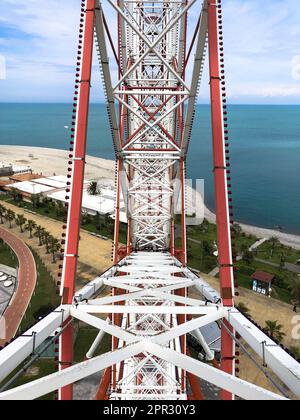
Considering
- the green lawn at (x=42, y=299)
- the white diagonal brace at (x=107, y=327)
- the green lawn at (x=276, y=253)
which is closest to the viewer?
the white diagonal brace at (x=107, y=327)

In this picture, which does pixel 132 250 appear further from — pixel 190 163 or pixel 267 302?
pixel 190 163

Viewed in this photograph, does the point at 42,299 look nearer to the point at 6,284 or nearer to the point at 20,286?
the point at 20,286

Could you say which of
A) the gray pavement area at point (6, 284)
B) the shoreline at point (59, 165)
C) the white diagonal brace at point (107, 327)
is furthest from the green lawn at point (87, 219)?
the white diagonal brace at point (107, 327)

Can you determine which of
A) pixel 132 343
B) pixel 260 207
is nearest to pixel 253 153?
pixel 260 207

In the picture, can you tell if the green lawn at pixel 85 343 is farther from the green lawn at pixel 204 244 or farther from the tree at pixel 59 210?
the tree at pixel 59 210

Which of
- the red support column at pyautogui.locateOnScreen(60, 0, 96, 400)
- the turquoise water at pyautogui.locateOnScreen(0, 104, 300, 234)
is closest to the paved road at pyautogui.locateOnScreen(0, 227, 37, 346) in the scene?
the red support column at pyautogui.locateOnScreen(60, 0, 96, 400)

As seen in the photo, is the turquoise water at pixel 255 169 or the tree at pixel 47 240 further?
the turquoise water at pixel 255 169
